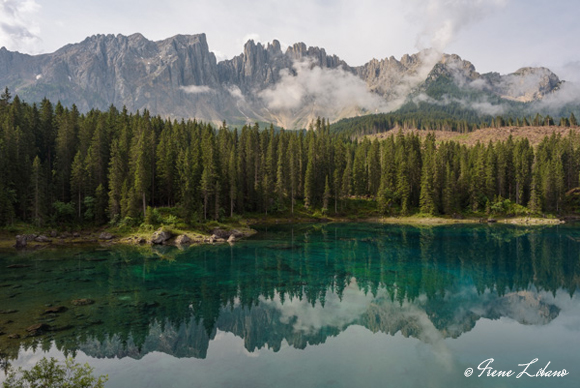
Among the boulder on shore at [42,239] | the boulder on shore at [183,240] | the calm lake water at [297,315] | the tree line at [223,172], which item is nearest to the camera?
the calm lake water at [297,315]

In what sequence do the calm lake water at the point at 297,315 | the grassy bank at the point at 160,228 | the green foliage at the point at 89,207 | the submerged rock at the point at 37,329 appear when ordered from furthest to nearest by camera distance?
the green foliage at the point at 89,207
the grassy bank at the point at 160,228
the submerged rock at the point at 37,329
the calm lake water at the point at 297,315

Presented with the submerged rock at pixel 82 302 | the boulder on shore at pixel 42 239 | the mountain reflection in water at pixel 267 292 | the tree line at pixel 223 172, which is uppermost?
the tree line at pixel 223 172

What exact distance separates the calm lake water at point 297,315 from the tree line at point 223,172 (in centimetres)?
1934

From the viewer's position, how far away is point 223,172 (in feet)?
287

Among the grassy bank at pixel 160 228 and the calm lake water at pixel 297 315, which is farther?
the grassy bank at pixel 160 228

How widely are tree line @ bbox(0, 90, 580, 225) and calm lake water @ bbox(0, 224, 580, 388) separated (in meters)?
19.3

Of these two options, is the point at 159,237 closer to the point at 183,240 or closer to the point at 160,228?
the point at 160,228

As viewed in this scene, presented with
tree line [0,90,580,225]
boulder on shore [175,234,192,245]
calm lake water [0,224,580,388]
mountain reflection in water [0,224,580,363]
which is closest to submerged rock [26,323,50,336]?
mountain reflection in water [0,224,580,363]

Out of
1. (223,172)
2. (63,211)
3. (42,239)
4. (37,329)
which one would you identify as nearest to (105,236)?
(42,239)

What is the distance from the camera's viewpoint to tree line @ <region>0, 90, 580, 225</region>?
70.8 metres

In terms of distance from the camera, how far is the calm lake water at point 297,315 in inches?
831

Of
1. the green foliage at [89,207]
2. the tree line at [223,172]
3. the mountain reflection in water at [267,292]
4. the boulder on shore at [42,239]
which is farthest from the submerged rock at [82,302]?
the green foliage at [89,207]

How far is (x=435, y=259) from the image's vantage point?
52.2 meters

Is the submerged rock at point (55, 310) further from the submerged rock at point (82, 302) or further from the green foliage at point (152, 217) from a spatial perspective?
the green foliage at point (152, 217)
